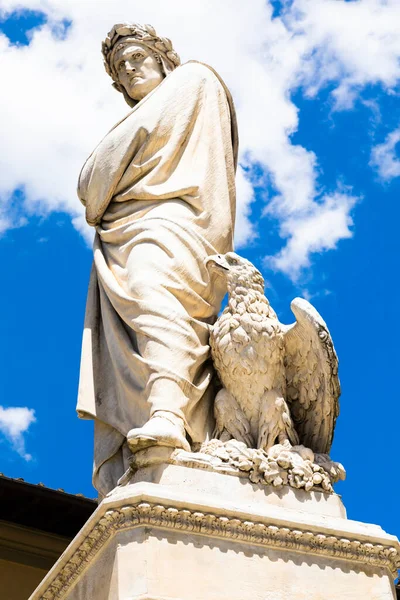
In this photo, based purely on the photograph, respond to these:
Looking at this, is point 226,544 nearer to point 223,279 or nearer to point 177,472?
point 177,472

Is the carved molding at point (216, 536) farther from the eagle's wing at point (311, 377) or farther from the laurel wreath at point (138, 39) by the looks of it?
the laurel wreath at point (138, 39)

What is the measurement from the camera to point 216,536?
6082 mm

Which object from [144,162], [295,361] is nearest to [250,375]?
[295,361]

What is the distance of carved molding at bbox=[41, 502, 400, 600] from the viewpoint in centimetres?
598

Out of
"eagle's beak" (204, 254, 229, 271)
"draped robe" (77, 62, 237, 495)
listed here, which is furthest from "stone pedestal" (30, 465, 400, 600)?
"eagle's beak" (204, 254, 229, 271)

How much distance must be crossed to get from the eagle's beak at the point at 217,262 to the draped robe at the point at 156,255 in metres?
0.09

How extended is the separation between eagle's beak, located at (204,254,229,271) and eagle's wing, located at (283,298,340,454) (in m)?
0.50

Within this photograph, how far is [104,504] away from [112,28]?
12.3 feet

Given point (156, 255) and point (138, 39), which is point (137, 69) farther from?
point (156, 255)

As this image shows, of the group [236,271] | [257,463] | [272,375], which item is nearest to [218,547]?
[257,463]

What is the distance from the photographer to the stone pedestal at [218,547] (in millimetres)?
5895

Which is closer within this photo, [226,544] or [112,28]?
[226,544]

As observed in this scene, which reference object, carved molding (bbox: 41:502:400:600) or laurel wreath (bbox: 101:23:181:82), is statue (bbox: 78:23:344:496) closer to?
carved molding (bbox: 41:502:400:600)

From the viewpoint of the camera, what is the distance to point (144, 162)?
7738 mm
